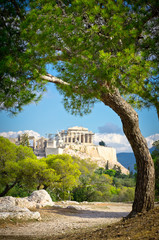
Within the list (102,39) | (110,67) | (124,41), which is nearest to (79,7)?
(102,39)

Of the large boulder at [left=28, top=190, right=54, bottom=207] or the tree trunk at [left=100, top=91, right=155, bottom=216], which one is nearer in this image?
the tree trunk at [left=100, top=91, right=155, bottom=216]

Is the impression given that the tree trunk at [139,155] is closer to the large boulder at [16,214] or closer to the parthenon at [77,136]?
the large boulder at [16,214]

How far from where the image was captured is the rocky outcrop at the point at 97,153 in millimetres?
67850

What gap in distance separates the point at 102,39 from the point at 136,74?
1.08 metres

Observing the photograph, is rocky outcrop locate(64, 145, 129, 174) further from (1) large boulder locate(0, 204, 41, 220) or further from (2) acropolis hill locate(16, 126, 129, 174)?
(1) large boulder locate(0, 204, 41, 220)

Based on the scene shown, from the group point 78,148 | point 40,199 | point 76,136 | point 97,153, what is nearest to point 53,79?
point 40,199

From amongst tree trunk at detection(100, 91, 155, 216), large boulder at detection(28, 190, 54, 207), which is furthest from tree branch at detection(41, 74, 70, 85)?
large boulder at detection(28, 190, 54, 207)

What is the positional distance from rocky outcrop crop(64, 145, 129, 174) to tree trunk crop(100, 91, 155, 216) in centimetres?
6075

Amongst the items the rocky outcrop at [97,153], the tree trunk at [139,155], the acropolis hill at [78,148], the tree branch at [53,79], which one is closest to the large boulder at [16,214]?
the tree trunk at [139,155]

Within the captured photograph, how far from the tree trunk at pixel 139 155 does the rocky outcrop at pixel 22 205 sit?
3.28m

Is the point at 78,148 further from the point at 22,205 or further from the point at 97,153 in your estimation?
the point at 22,205

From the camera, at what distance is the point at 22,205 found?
8.93 m

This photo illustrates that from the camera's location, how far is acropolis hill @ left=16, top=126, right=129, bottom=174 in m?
66.5

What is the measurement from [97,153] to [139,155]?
234 feet
